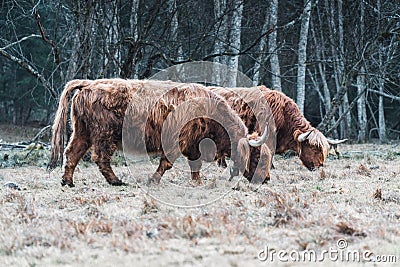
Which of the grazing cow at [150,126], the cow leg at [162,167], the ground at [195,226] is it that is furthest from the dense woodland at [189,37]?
the ground at [195,226]

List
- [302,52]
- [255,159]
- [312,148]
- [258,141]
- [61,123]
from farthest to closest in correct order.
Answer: [302,52], [312,148], [255,159], [258,141], [61,123]

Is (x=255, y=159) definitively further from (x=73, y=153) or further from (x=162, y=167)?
(x=73, y=153)

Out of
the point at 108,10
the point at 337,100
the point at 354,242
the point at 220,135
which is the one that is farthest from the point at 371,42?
the point at 354,242

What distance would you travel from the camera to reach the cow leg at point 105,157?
23.6ft

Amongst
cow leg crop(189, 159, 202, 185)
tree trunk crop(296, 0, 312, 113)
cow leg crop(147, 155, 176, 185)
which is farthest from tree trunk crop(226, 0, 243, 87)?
cow leg crop(147, 155, 176, 185)

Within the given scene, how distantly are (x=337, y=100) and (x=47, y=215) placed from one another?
9755 millimetres

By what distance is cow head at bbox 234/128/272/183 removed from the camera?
752 cm

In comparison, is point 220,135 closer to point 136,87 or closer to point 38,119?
point 136,87

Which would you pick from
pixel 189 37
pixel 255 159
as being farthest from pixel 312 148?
pixel 189 37

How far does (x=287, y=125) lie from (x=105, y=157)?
12.7 ft

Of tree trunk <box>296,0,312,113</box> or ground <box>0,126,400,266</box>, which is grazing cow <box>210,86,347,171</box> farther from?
tree trunk <box>296,0,312,113</box>

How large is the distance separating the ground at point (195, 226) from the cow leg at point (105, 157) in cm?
41

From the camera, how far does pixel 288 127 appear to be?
32.4 feet

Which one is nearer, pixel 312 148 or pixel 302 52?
pixel 312 148
